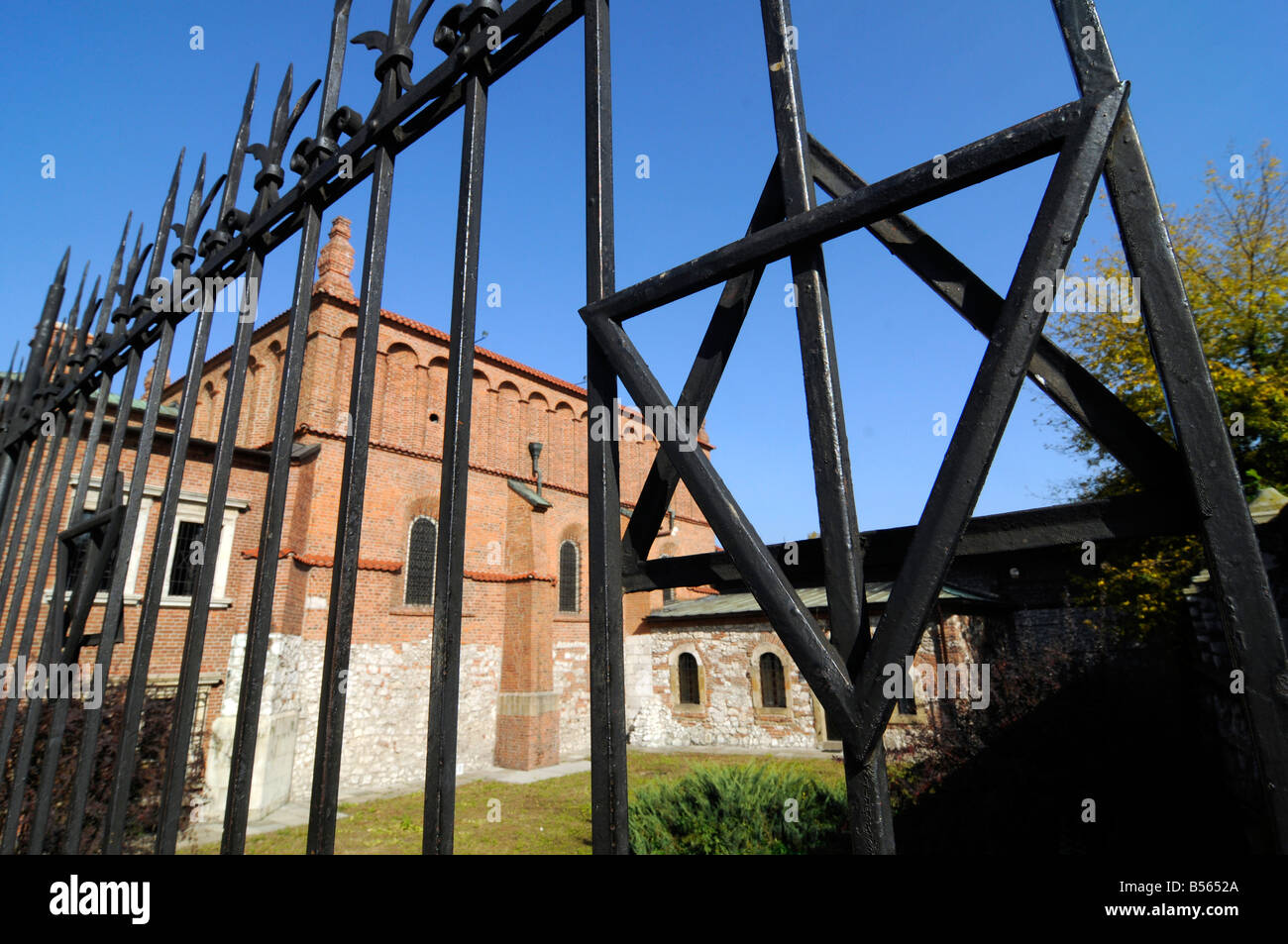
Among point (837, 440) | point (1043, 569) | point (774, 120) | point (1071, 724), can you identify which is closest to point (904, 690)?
point (837, 440)

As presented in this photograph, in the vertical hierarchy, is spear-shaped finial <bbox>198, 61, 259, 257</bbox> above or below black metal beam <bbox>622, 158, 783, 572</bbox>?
above

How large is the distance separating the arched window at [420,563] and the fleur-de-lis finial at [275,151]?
12.7 m

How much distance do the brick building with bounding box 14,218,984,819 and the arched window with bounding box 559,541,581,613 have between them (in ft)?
0.19

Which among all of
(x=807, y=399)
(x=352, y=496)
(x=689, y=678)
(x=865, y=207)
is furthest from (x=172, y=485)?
(x=689, y=678)

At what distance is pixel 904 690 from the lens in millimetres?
1020

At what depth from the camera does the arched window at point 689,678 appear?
1891 cm

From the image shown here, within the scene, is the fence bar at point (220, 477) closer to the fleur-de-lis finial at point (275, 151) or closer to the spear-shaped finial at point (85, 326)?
the fleur-de-lis finial at point (275, 151)

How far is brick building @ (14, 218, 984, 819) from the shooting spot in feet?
39.9

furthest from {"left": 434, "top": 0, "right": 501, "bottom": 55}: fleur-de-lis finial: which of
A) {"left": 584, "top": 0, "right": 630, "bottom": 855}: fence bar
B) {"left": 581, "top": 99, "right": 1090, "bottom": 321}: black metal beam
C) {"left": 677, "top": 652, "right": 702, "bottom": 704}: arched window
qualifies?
→ {"left": 677, "top": 652, "right": 702, "bottom": 704}: arched window

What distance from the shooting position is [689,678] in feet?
62.6

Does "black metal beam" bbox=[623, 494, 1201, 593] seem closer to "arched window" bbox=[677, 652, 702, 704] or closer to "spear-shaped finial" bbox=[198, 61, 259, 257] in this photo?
"spear-shaped finial" bbox=[198, 61, 259, 257]

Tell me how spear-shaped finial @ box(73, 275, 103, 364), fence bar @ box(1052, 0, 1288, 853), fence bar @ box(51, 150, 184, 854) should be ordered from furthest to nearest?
spear-shaped finial @ box(73, 275, 103, 364), fence bar @ box(51, 150, 184, 854), fence bar @ box(1052, 0, 1288, 853)
